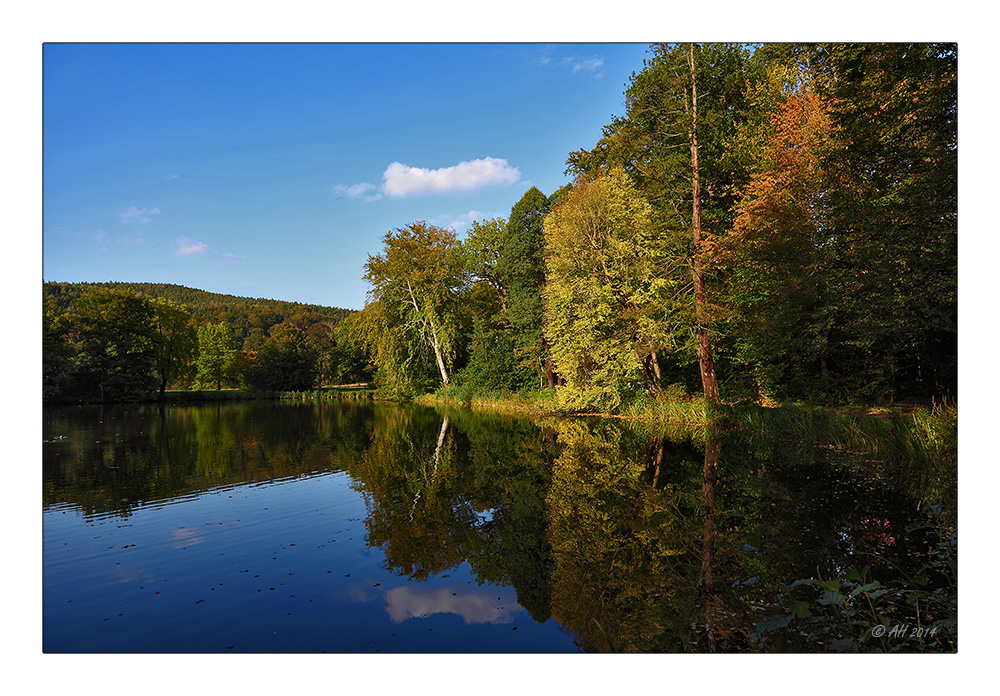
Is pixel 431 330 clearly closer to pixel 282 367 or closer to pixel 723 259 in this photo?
pixel 723 259

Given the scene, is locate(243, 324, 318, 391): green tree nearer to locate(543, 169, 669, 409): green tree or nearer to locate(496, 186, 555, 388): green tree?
locate(496, 186, 555, 388): green tree

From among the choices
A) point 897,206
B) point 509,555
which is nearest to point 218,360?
point 509,555

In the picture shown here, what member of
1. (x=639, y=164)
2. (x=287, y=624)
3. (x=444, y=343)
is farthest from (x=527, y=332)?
(x=287, y=624)

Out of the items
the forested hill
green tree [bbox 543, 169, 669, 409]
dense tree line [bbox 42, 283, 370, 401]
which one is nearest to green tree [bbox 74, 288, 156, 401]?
dense tree line [bbox 42, 283, 370, 401]

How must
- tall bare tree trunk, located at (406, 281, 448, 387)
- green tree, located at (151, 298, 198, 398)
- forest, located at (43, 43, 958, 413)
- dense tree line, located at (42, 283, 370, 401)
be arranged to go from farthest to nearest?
tall bare tree trunk, located at (406, 281, 448, 387) → green tree, located at (151, 298, 198, 398) → dense tree line, located at (42, 283, 370, 401) → forest, located at (43, 43, 958, 413)

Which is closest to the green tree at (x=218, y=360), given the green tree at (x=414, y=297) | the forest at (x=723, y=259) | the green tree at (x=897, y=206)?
the forest at (x=723, y=259)

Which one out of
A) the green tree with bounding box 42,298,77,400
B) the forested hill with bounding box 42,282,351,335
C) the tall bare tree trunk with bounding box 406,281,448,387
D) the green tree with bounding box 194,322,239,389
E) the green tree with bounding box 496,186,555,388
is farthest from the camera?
the green tree with bounding box 194,322,239,389

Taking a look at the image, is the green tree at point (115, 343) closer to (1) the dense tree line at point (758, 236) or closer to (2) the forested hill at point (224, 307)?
(2) the forested hill at point (224, 307)
